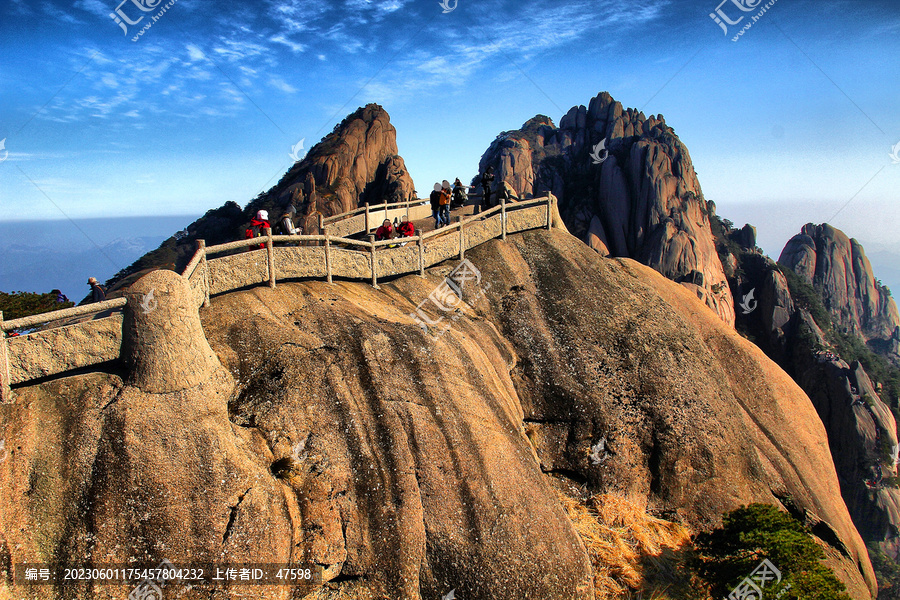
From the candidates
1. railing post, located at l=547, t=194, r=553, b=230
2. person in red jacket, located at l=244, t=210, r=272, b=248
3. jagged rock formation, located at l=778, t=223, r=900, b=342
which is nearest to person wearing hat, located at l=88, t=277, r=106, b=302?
person in red jacket, located at l=244, t=210, r=272, b=248

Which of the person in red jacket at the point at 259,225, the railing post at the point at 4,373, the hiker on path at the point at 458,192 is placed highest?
the hiker on path at the point at 458,192

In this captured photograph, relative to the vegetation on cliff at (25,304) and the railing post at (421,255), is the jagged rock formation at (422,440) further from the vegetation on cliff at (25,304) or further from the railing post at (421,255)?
the vegetation on cliff at (25,304)

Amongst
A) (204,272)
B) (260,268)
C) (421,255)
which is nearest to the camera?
(204,272)

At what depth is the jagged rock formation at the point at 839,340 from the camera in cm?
5994

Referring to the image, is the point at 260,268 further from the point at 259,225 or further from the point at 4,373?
the point at 4,373

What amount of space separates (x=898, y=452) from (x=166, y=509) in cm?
8048

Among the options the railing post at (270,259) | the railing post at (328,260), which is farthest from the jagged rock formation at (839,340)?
the railing post at (270,259)

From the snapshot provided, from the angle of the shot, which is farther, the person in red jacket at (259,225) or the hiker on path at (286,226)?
the hiker on path at (286,226)

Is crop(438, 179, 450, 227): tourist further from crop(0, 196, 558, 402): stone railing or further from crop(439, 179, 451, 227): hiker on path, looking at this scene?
crop(0, 196, 558, 402): stone railing

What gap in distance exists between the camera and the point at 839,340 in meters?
90.0

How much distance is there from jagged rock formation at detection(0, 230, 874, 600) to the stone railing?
0.45 meters

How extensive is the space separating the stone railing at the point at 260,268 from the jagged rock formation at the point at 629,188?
60.3 metres

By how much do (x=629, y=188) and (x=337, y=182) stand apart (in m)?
50.2

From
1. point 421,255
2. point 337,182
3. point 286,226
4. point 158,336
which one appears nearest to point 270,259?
point 286,226
